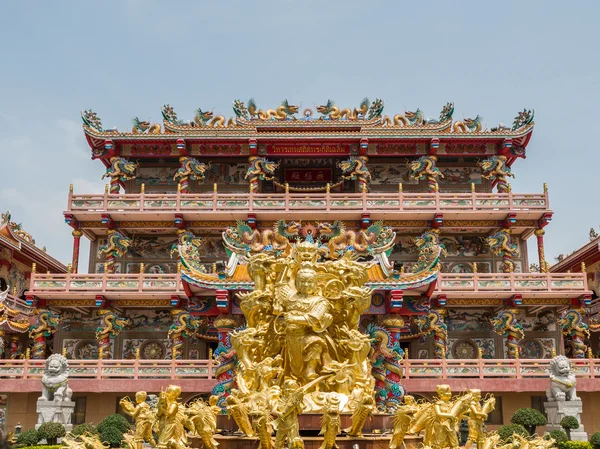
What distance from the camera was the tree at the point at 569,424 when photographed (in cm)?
1566

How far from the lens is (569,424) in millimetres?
15664

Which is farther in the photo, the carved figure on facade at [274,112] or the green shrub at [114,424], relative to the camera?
the carved figure on facade at [274,112]

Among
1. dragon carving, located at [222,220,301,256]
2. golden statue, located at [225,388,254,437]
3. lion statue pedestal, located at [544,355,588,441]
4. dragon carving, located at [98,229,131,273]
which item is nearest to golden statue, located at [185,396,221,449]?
golden statue, located at [225,388,254,437]

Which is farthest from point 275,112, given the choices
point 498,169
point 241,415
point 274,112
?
point 241,415

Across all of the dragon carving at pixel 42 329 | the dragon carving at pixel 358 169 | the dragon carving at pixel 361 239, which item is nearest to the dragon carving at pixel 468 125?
the dragon carving at pixel 358 169

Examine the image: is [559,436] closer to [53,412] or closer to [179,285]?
[53,412]

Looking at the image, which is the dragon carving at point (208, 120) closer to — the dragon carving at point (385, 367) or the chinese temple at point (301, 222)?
the chinese temple at point (301, 222)

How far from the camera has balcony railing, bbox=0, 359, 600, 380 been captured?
59.9 ft

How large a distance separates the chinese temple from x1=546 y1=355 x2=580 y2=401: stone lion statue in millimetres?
2650

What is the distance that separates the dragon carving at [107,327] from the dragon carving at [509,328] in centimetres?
1342

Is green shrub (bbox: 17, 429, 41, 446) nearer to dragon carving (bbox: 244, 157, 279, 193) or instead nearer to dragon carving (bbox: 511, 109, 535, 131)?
dragon carving (bbox: 244, 157, 279, 193)

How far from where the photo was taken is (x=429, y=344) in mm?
23469

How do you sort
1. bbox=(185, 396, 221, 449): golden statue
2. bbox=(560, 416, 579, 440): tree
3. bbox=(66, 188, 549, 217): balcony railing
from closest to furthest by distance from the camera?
bbox=(185, 396, 221, 449): golden statue → bbox=(560, 416, 579, 440): tree → bbox=(66, 188, 549, 217): balcony railing

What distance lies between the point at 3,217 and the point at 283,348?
2163cm
